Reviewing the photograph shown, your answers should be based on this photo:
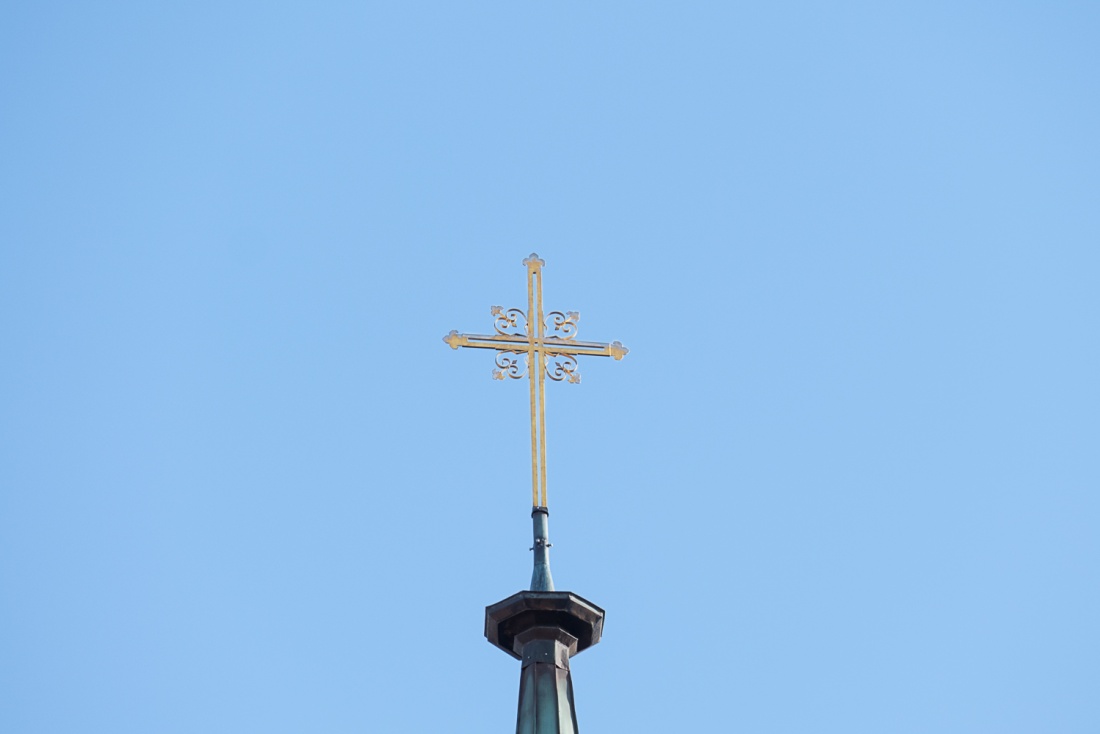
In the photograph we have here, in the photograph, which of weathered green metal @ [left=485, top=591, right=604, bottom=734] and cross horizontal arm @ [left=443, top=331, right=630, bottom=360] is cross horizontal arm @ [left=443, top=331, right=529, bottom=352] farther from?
weathered green metal @ [left=485, top=591, right=604, bottom=734]

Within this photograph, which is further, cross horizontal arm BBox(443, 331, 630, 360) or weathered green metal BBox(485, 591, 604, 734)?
cross horizontal arm BBox(443, 331, 630, 360)

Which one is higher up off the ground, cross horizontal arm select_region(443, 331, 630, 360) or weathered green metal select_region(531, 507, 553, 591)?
cross horizontal arm select_region(443, 331, 630, 360)

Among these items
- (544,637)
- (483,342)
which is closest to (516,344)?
(483,342)

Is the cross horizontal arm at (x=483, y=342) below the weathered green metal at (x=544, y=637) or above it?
above

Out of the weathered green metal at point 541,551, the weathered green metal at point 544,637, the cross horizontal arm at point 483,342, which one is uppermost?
the cross horizontal arm at point 483,342

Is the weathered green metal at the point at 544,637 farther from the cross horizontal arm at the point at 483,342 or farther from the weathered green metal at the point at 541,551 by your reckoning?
the cross horizontal arm at the point at 483,342

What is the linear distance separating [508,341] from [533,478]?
1.27 meters

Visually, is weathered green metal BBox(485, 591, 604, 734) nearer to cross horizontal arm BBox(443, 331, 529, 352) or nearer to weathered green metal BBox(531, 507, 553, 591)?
weathered green metal BBox(531, 507, 553, 591)

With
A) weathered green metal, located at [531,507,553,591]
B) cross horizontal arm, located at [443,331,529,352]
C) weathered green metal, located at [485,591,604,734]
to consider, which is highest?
cross horizontal arm, located at [443,331,529,352]

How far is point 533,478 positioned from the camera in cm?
1346

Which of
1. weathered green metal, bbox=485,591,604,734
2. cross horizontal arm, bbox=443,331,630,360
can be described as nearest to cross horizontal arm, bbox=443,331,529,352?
cross horizontal arm, bbox=443,331,630,360

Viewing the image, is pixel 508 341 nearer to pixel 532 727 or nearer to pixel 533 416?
pixel 533 416

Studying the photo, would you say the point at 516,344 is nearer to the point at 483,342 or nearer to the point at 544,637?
the point at 483,342

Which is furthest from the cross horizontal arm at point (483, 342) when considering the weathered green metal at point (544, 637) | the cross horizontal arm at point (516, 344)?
the weathered green metal at point (544, 637)
